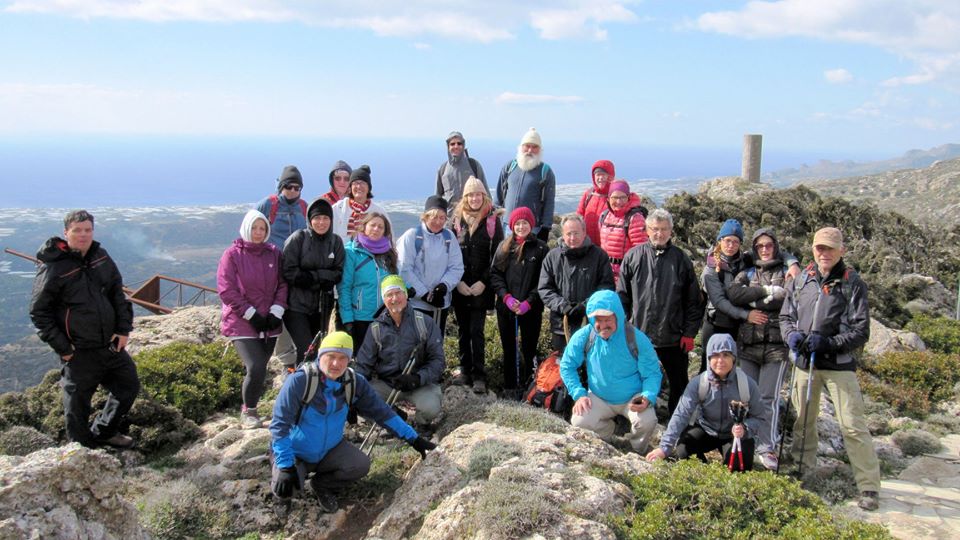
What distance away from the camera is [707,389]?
21.4ft

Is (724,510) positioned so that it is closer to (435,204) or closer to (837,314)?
(837,314)

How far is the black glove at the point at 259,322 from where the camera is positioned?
7035mm

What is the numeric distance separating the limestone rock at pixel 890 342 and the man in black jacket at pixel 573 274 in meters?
6.97

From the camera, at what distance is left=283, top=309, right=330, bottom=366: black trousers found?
7591 millimetres

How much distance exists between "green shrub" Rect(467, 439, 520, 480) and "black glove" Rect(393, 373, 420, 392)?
1267mm

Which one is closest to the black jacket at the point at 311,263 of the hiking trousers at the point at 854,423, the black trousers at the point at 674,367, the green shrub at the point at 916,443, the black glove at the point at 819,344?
the black trousers at the point at 674,367

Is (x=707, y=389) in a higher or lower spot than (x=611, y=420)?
higher

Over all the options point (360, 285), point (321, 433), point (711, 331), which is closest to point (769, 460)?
point (711, 331)

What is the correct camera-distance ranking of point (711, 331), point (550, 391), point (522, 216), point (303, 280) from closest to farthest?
point (303, 280), point (550, 391), point (711, 331), point (522, 216)

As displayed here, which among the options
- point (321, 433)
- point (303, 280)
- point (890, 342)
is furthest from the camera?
point (890, 342)

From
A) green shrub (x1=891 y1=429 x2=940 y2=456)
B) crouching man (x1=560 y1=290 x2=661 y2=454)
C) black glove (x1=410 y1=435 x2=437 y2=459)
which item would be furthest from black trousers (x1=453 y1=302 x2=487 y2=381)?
green shrub (x1=891 y1=429 x2=940 y2=456)

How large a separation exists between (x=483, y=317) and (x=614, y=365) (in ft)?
6.43

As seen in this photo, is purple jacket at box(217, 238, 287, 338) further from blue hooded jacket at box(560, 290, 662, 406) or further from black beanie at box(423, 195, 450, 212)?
blue hooded jacket at box(560, 290, 662, 406)

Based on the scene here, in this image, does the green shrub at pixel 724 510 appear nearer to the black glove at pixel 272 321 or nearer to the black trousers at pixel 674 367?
the black trousers at pixel 674 367
